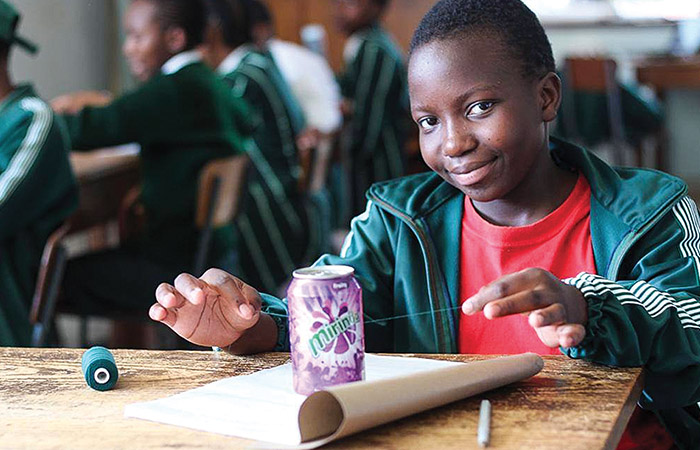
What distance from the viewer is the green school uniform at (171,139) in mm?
3209

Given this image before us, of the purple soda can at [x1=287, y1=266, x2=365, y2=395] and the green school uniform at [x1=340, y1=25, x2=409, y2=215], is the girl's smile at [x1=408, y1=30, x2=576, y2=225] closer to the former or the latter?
the purple soda can at [x1=287, y1=266, x2=365, y2=395]

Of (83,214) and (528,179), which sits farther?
(83,214)

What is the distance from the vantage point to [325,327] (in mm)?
1057

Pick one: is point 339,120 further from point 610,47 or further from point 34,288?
point 610,47

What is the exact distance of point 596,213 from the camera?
143 centimetres

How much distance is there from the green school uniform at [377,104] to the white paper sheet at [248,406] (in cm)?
411

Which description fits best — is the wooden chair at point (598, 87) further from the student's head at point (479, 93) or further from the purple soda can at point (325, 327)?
the purple soda can at point (325, 327)

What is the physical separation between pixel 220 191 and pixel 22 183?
64cm

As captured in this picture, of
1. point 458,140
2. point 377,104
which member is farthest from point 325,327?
point 377,104

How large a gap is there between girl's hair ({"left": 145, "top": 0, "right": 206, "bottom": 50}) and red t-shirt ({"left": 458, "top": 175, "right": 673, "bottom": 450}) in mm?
2249

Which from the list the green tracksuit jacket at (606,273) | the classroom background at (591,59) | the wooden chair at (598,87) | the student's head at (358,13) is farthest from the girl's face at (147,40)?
the wooden chair at (598,87)

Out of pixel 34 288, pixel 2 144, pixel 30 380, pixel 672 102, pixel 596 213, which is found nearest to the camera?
pixel 30 380

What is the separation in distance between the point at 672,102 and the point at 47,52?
13.6 feet

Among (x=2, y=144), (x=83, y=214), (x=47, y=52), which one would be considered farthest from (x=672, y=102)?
(x=2, y=144)
